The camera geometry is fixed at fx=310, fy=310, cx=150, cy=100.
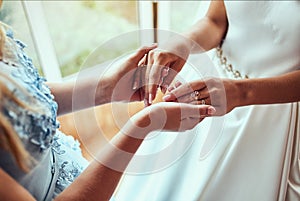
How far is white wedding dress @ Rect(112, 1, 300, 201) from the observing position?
27.6 inches

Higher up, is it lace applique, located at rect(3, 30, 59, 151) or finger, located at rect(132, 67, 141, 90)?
lace applique, located at rect(3, 30, 59, 151)

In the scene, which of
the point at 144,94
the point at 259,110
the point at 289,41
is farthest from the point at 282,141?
the point at 144,94

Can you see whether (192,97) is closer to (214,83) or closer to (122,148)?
(214,83)

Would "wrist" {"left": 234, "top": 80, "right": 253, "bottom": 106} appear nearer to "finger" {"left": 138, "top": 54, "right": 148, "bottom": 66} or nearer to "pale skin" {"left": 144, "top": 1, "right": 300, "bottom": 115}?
"pale skin" {"left": 144, "top": 1, "right": 300, "bottom": 115}

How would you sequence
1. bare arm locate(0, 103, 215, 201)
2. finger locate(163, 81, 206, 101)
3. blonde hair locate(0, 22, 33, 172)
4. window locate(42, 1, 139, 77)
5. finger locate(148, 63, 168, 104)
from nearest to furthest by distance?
blonde hair locate(0, 22, 33, 172) → bare arm locate(0, 103, 215, 201) → finger locate(163, 81, 206, 101) → finger locate(148, 63, 168, 104) → window locate(42, 1, 139, 77)

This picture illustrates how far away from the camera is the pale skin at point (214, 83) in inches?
25.5

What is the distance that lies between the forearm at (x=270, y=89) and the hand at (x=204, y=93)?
5 cm

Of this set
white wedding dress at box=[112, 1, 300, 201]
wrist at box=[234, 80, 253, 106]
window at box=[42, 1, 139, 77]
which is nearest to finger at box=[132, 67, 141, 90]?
white wedding dress at box=[112, 1, 300, 201]

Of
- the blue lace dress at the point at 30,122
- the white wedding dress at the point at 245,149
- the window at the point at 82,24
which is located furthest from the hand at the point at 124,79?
the window at the point at 82,24

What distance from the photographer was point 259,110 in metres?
0.81

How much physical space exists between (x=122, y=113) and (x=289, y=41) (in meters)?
0.45

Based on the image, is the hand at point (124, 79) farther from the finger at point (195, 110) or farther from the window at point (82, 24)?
the window at point (82, 24)

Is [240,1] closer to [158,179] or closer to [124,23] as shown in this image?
[158,179]

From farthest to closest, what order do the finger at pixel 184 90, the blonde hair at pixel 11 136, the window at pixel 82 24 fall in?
the window at pixel 82 24, the finger at pixel 184 90, the blonde hair at pixel 11 136
